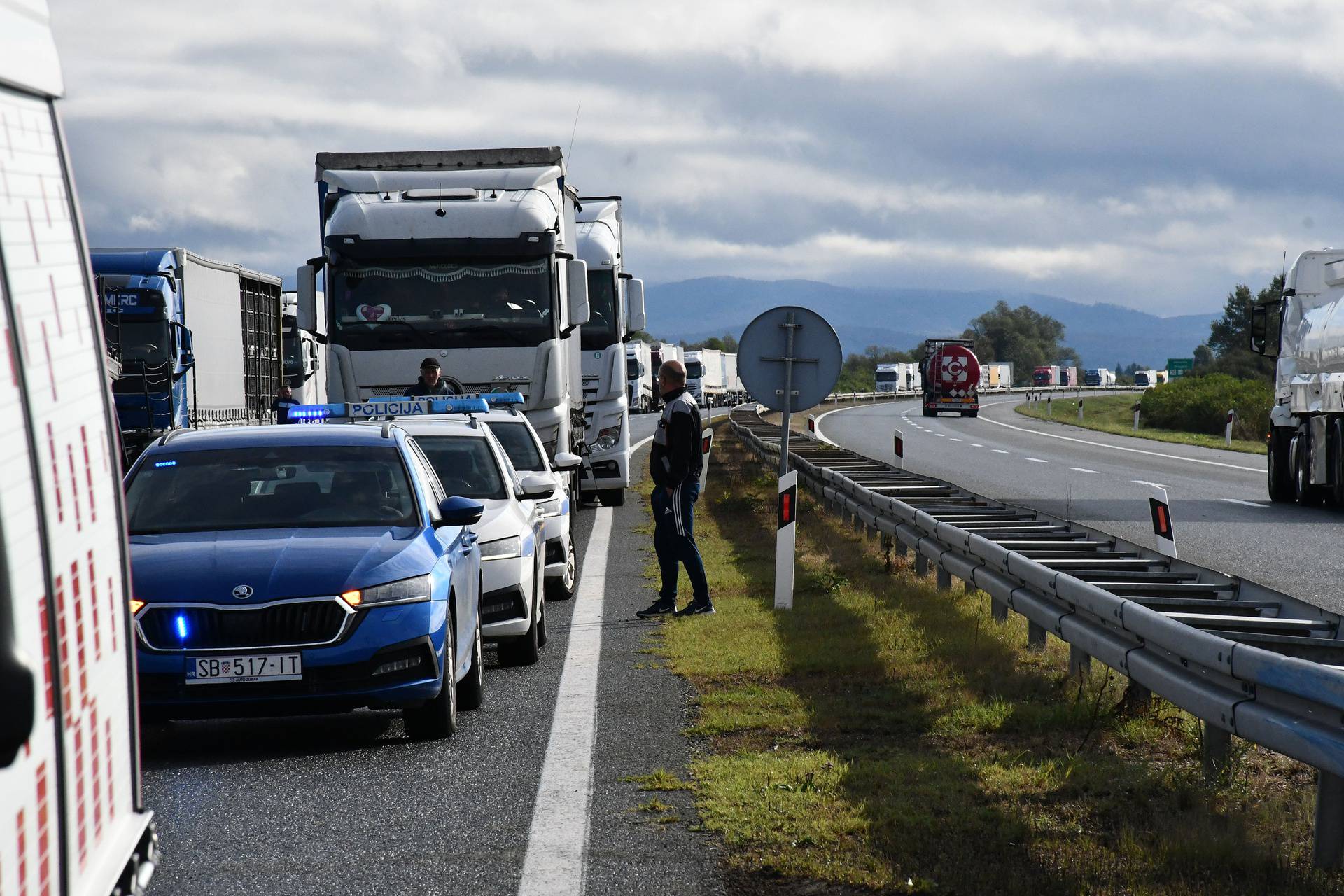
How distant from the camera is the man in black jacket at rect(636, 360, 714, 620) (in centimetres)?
1168

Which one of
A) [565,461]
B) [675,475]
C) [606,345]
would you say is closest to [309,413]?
[565,461]

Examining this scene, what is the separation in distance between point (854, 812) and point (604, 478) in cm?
1593

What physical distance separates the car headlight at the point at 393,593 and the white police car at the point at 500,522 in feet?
6.53

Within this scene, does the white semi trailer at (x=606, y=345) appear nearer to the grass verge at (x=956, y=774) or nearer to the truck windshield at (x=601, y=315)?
the truck windshield at (x=601, y=315)

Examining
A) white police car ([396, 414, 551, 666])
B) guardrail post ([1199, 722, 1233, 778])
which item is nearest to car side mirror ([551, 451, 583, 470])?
white police car ([396, 414, 551, 666])

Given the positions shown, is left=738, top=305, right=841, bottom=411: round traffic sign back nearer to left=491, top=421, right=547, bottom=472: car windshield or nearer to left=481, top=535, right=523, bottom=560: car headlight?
left=491, top=421, right=547, bottom=472: car windshield

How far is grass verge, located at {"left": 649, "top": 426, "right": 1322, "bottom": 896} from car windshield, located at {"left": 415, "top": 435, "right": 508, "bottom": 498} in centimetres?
154

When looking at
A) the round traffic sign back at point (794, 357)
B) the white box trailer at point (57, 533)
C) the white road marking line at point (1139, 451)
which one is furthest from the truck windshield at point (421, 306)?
the white road marking line at point (1139, 451)

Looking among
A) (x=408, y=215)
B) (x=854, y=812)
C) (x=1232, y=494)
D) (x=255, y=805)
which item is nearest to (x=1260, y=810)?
(x=854, y=812)

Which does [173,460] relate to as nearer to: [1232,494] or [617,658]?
[617,658]

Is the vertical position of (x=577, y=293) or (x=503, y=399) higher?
(x=577, y=293)

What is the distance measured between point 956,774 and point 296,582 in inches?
111

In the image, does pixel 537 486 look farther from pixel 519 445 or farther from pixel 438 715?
pixel 519 445

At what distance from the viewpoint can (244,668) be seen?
671 centimetres
